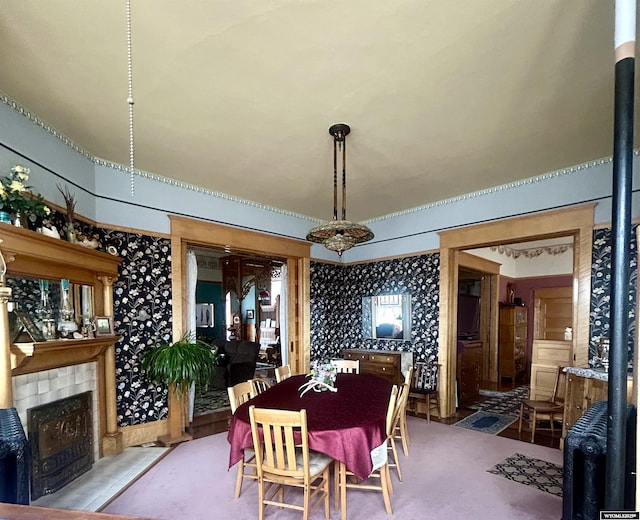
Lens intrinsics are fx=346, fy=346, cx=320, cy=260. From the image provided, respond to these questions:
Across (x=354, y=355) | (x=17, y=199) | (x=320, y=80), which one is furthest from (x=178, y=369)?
(x=320, y=80)

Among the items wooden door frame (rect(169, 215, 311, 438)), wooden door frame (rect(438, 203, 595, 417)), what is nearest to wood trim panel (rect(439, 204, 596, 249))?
wooden door frame (rect(438, 203, 595, 417))

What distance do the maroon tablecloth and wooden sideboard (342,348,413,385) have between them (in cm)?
183

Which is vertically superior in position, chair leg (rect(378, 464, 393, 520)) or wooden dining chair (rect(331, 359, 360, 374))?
wooden dining chair (rect(331, 359, 360, 374))

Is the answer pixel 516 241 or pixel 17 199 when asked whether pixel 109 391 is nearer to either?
pixel 17 199

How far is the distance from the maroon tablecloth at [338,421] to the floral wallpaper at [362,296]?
1973 mm

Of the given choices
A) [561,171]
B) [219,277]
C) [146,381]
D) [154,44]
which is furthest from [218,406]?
[561,171]

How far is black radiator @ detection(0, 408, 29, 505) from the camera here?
1.54 meters

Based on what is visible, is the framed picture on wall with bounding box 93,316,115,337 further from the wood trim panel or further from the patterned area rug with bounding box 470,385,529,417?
the patterned area rug with bounding box 470,385,529,417

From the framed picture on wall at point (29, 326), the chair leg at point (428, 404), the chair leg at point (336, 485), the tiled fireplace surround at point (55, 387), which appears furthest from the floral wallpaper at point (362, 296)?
the framed picture on wall at point (29, 326)

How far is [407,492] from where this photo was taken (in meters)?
2.79

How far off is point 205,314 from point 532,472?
7297 mm

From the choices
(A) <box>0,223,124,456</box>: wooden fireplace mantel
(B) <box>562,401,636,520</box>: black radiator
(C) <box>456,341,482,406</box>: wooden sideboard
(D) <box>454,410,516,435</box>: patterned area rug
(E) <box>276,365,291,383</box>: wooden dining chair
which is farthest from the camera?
(C) <box>456,341,482,406</box>: wooden sideboard

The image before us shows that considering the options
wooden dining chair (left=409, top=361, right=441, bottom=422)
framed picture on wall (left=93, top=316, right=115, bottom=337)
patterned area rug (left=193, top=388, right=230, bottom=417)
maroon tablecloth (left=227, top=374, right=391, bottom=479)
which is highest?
framed picture on wall (left=93, top=316, right=115, bottom=337)

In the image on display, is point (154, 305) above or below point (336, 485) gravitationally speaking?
above
